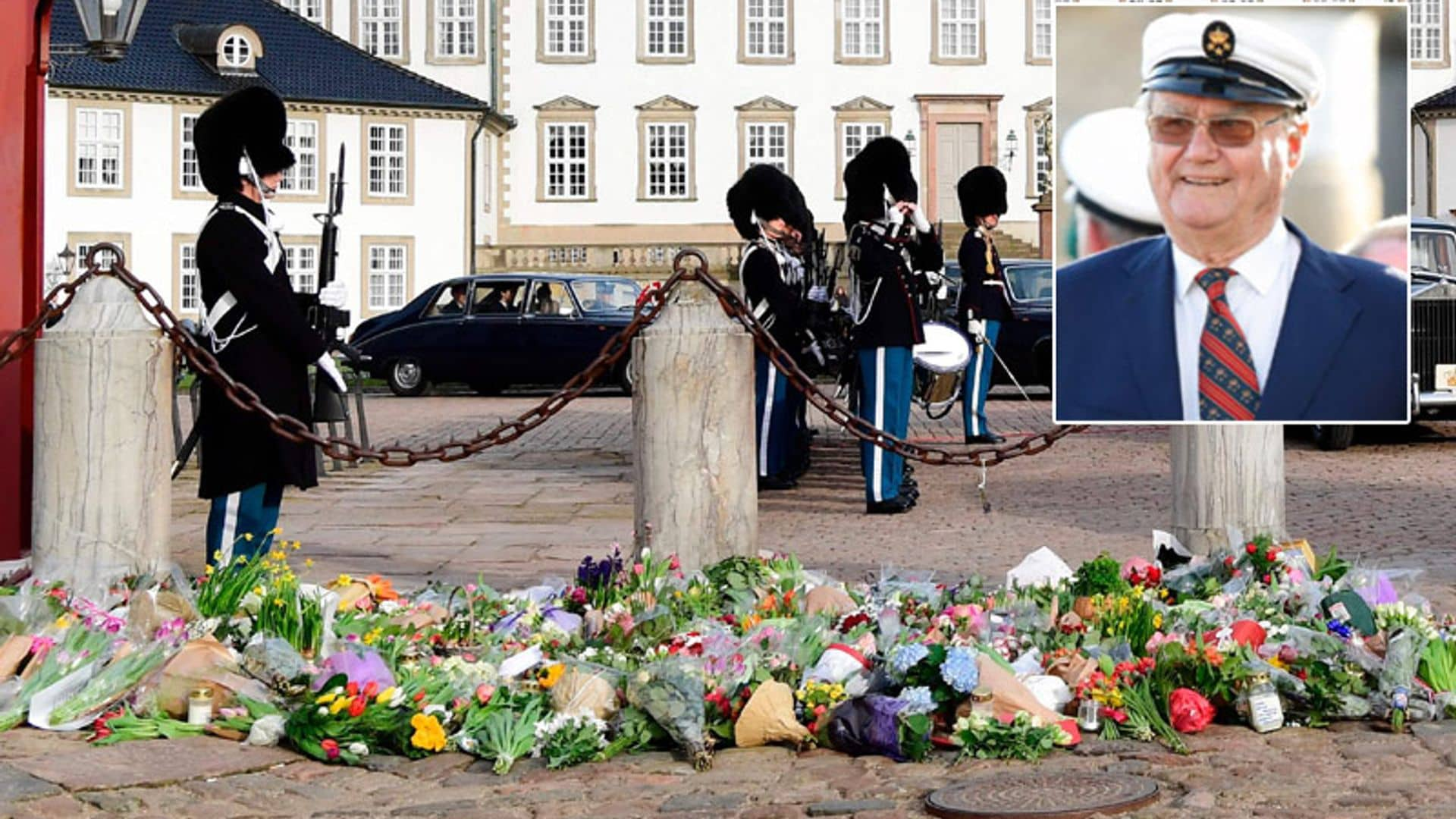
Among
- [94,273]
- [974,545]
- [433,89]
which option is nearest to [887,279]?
[974,545]

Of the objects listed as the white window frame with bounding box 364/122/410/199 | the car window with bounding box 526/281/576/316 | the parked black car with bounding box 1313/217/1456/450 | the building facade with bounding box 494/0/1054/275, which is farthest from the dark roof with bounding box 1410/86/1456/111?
the parked black car with bounding box 1313/217/1456/450

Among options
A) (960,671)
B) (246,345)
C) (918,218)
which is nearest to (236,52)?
(918,218)

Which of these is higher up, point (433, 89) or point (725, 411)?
point (433, 89)

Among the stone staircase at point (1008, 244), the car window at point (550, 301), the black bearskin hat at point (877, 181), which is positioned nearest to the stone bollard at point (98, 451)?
the black bearskin hat at point (877, 181)

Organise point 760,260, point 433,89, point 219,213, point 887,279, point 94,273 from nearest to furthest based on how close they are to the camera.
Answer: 1. point 94,273
2. point 219,213
3. point 887,279
4. point 760,260
5. point 433,89

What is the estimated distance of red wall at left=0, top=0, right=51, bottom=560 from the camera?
29.6ft

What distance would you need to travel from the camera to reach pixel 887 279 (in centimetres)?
1244

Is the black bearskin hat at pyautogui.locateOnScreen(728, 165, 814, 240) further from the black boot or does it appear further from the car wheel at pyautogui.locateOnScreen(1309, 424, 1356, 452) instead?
the car wheel at pyautogui.locateOnScreen(1309, 424, 1356, 452)

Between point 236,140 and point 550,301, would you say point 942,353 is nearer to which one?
point 236,140

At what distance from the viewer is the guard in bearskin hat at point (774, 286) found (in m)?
13.3

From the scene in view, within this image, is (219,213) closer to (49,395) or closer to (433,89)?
(49,395)

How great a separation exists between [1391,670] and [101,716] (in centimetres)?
344

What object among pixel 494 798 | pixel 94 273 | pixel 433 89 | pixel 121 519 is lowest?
pixel 494 798

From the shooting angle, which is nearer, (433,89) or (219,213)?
(219,213)
